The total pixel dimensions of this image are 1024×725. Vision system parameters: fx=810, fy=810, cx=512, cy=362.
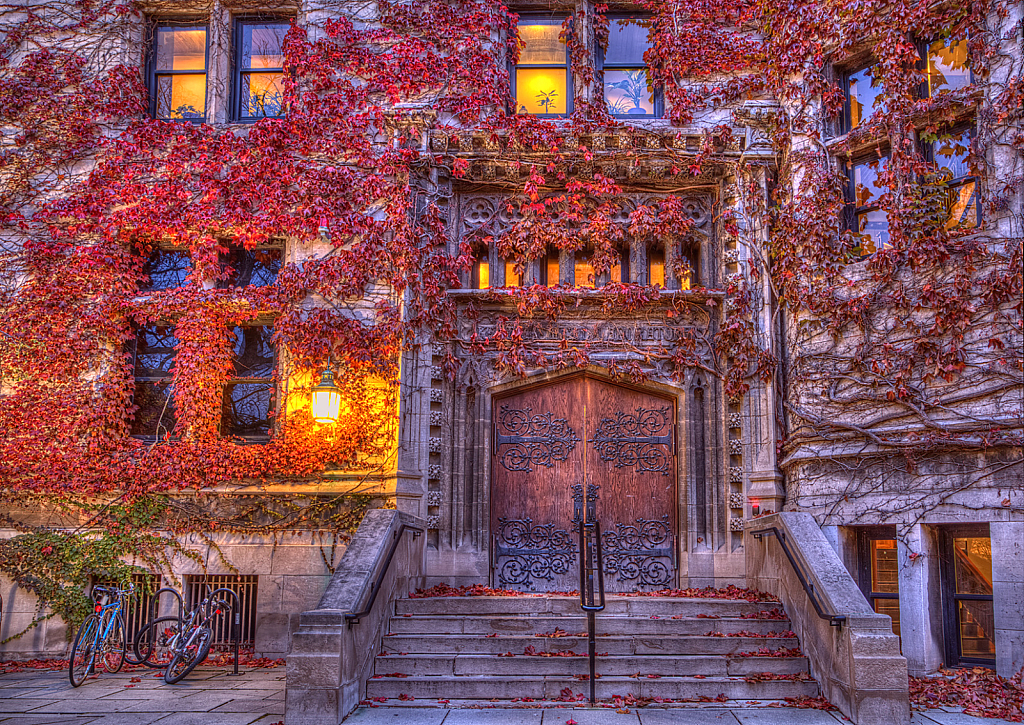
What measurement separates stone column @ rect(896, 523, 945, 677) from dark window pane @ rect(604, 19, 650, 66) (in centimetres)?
622

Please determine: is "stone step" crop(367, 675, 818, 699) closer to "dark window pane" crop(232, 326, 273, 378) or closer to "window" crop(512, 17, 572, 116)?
"dark window pane" crop(232, 326, 273, 378)

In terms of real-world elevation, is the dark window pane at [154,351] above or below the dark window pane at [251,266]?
below

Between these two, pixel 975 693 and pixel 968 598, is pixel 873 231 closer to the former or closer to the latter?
pixel 968 598

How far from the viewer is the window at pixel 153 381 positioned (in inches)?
362

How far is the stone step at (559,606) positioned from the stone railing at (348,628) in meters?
0.38

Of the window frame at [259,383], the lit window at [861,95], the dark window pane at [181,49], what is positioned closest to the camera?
the lit window at [861,95]

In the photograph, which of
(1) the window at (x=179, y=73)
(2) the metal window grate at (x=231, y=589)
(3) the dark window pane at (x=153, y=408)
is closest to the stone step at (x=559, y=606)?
(2) the metal window grate at (x=231, y=589)

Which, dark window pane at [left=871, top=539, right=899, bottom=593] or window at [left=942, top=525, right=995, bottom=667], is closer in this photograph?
window at [left=942, top=525, right=995, bottom=667]

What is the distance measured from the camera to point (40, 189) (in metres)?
9.48

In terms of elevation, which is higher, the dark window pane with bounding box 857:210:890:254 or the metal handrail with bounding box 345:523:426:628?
the dark window pane with bounding box 857:210:890:254

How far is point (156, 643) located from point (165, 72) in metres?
6.79

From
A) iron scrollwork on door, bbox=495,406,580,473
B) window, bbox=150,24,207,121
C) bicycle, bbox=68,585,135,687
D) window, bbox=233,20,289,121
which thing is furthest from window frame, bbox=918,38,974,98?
bicycle, bbox=68,585,135,687

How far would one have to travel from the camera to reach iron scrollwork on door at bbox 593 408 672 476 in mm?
9266

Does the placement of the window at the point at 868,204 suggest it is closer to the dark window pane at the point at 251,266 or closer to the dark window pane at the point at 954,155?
A: the dark window pane at the point at 954,155
